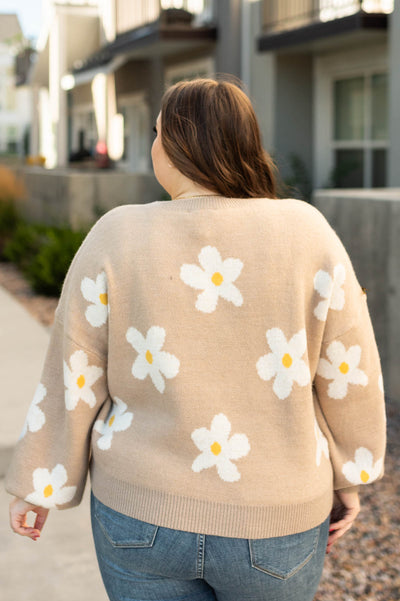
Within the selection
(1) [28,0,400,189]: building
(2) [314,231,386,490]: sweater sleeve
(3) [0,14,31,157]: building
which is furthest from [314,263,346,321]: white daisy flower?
(3) [0,14,31,157]: building

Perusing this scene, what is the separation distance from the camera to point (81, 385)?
1.60 metres

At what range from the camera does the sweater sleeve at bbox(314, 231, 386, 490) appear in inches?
59.8

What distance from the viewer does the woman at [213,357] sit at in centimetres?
147

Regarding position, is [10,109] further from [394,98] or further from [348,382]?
[348,382]

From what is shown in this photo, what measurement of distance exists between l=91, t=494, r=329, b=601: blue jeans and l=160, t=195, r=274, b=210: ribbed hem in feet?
1.93

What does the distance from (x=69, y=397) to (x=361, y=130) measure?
9794mm

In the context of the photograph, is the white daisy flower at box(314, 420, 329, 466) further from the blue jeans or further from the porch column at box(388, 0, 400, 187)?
the porch column at box(388, 0, 400, 187)

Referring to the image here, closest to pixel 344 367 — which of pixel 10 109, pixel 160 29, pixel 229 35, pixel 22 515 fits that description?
pixel 22 515

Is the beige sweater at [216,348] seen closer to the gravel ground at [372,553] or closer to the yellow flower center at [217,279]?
the yellow flower center at [217,279]

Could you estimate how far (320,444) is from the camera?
159 cm

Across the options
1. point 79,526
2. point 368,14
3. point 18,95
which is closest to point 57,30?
point 368,14

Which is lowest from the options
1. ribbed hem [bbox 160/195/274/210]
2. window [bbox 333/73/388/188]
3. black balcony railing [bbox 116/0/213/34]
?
ribbed hem [bbox 160/195/274/210]

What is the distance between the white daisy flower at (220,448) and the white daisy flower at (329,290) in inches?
10.5

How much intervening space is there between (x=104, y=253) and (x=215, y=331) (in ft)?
0.82
